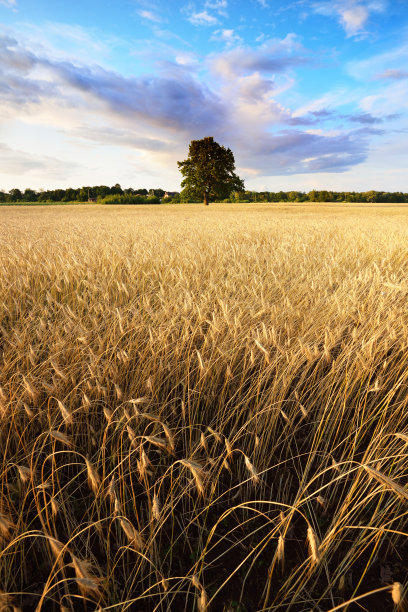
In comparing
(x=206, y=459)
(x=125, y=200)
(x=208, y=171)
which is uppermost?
(x=208, y=171)

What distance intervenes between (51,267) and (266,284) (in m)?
2.52

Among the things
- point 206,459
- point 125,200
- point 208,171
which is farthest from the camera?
point 125,200

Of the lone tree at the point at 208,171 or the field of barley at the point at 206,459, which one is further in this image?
the lone tree at the point at 208,171

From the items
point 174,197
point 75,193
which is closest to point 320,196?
point 174,197

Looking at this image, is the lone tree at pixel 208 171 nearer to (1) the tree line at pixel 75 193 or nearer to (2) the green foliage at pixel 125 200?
(2) the green foliage at pixel 125 200

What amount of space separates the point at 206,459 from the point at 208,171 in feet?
129

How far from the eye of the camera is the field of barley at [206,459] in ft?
3.05

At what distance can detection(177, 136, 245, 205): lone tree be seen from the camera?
36.7 m

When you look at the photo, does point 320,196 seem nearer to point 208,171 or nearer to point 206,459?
point 208,171

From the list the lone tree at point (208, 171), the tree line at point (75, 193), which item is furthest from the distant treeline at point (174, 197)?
the lone tree at point (208, 171)

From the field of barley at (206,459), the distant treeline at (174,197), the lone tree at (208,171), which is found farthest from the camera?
the distant treeline at (174,197)

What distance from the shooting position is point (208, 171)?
3672 cm

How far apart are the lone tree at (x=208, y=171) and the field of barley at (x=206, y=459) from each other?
120 ft

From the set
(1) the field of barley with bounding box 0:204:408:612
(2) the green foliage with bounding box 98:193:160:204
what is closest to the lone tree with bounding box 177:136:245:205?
(2) the green foliage with bounding box 98:193:160:204
